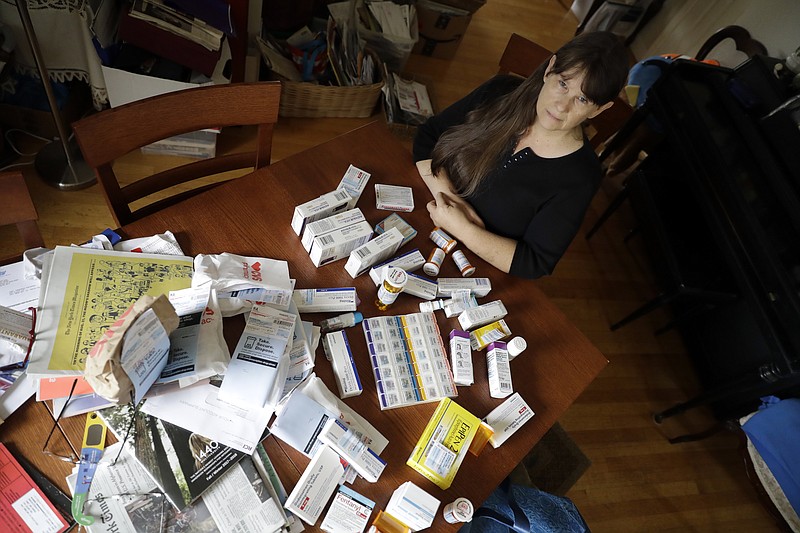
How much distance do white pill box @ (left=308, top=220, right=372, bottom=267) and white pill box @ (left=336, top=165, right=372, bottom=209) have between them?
0.11 m

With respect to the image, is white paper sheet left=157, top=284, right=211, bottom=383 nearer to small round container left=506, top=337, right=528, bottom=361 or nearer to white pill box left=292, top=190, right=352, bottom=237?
white pill box left=292, top=190, right=352, bottom=237

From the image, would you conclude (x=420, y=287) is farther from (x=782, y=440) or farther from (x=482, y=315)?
(x=782, y=440)

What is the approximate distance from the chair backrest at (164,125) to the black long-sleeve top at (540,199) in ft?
2.28

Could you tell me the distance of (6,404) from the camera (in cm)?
89

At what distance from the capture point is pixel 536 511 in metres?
1.18

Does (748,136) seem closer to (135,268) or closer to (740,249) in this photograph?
(740,249)

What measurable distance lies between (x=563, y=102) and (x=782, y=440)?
1532mm

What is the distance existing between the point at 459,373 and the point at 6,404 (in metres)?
0.92

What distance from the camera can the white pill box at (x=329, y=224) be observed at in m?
1.21

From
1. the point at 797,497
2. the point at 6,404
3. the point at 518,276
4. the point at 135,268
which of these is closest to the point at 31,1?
the point at 135,268

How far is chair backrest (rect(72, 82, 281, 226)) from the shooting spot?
1085 millimetres

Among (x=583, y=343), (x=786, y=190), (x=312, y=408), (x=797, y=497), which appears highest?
(x=786, y=190)

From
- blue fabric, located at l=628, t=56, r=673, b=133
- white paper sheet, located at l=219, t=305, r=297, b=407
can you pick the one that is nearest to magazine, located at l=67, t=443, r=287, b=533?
white paper sheet, located at l=219, t=305, r=297, b=407

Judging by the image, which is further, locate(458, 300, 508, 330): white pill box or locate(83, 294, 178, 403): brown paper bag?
locate(458, 300, 508, 330): white pill box
